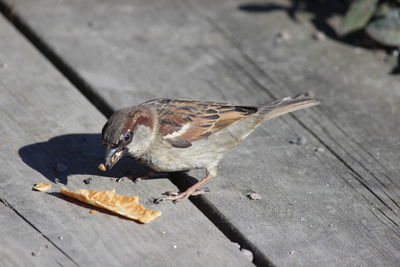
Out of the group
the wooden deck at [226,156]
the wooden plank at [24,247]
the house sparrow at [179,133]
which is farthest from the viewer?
the house sparrow at [179,133]

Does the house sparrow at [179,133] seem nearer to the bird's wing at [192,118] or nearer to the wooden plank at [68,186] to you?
the bird's wing at [192,118]

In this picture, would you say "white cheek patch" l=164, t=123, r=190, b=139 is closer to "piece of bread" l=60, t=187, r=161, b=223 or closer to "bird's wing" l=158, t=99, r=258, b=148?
"bird's wing" l=158, t=99, r=258, b=148

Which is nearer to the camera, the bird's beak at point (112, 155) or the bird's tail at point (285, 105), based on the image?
the bird's beak at point (112, 155)

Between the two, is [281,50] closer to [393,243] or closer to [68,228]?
[393,243]

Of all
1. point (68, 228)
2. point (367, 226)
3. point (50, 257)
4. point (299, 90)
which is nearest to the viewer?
point (50, 257)

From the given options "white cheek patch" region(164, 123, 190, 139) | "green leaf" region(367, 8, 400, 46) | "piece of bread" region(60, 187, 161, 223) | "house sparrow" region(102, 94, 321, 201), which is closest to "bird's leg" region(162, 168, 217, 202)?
"house sparrow" region(102, 94, 321, 201)

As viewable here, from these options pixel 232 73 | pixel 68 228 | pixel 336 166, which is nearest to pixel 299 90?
A: pixel 232 73

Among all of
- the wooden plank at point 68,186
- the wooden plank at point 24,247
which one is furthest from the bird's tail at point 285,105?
the wooden plank at point 24,247
